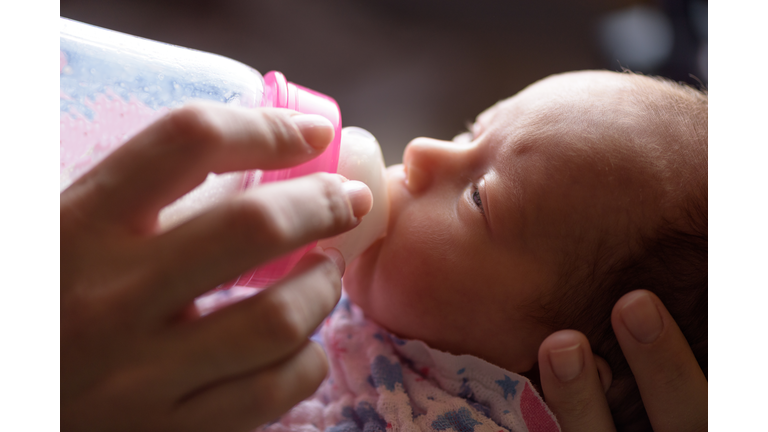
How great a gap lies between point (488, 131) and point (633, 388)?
19.8 inches

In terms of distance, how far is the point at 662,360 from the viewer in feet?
2.26

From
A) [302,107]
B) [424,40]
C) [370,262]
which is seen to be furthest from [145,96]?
[424,40]

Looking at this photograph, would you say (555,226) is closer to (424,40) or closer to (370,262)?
(370,262)

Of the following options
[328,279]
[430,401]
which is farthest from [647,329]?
[328,279]

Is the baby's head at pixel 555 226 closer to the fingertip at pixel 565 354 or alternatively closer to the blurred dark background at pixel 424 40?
the fingertip at pixel 565 354

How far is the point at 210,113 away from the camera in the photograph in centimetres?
47

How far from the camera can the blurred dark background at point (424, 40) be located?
1244mm

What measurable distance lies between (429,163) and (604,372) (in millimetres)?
444

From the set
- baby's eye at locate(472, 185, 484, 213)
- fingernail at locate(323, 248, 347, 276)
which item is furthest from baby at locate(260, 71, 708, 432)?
fingernail at locate(323, 248, 347, 276)

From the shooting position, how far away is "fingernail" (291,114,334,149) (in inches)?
21.2

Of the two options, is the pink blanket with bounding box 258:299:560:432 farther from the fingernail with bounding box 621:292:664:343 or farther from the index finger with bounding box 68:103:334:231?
the index finger with bounding box 68:103:334:231

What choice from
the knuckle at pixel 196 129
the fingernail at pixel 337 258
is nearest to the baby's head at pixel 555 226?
the fingernail at pixel 337 258

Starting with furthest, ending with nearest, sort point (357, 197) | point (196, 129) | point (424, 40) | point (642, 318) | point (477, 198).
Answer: point (424, 40) < point (477, 198) < point (642, 318) < point (357, 197) < point (196, 129)
